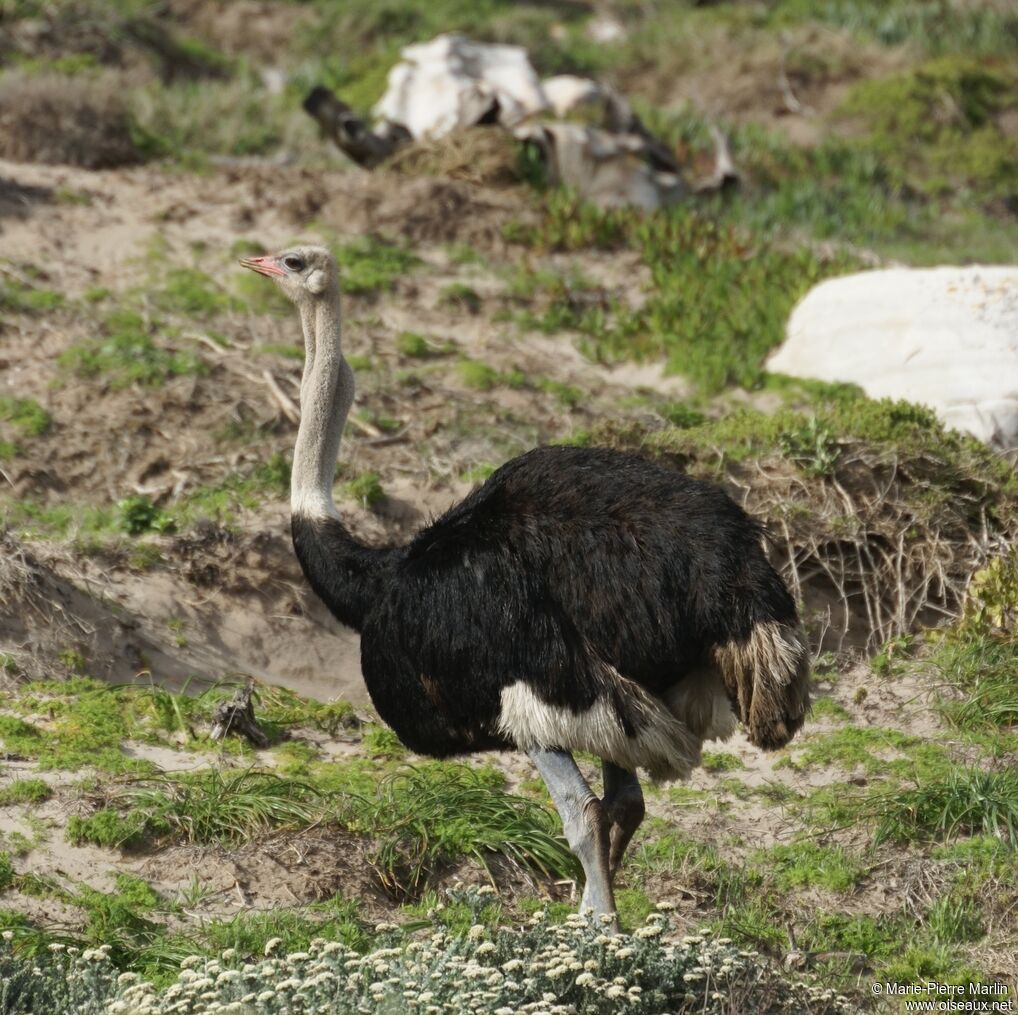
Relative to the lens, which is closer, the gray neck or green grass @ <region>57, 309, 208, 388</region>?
the gray neck

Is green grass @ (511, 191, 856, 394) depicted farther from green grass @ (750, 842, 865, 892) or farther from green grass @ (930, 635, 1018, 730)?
green grass @ (750, 842, 865, 892)

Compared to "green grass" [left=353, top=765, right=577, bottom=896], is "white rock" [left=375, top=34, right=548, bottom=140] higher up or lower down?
lower down

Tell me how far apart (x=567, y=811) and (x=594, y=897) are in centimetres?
27

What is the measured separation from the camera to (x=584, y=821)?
529 centimetres

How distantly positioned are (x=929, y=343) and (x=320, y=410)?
416 cm

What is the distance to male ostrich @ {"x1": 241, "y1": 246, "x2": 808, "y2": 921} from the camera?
5.20 m

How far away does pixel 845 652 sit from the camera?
7988mm

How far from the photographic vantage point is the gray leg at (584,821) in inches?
209

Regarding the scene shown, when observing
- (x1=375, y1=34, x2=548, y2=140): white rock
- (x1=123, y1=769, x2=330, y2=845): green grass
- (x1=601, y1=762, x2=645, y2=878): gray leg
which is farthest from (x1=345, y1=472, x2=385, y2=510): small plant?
(x1=375, y1=34, x2=548, y2=140): white rock

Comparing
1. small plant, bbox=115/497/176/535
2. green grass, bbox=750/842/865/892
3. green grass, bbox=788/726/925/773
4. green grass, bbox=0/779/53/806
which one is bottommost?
small plant, bbox=115/497/176/535

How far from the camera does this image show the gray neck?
6059 millimetres

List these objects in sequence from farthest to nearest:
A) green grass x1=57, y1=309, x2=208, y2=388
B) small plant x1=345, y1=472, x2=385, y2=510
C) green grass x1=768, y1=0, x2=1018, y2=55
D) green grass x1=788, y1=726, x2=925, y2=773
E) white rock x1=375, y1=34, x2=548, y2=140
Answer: green grass x1=768, y1=0, x2=1018, y2=55, white rock x1=375, y1=34, x2=548, y2=140, green grass x1=57, y1=309, x2=208, y2=388, small plant x1=345, y1=472, x2=385, y2=510, green grass x1=788, y1=726, x2=925, y2=773

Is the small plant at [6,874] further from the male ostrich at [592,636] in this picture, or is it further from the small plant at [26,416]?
the small plant at [26,416]

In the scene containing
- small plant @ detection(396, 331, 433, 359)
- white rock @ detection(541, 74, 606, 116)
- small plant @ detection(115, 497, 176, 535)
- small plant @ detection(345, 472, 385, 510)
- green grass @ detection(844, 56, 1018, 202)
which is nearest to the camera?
small plant @ detection(115, 497, 176, 535)
